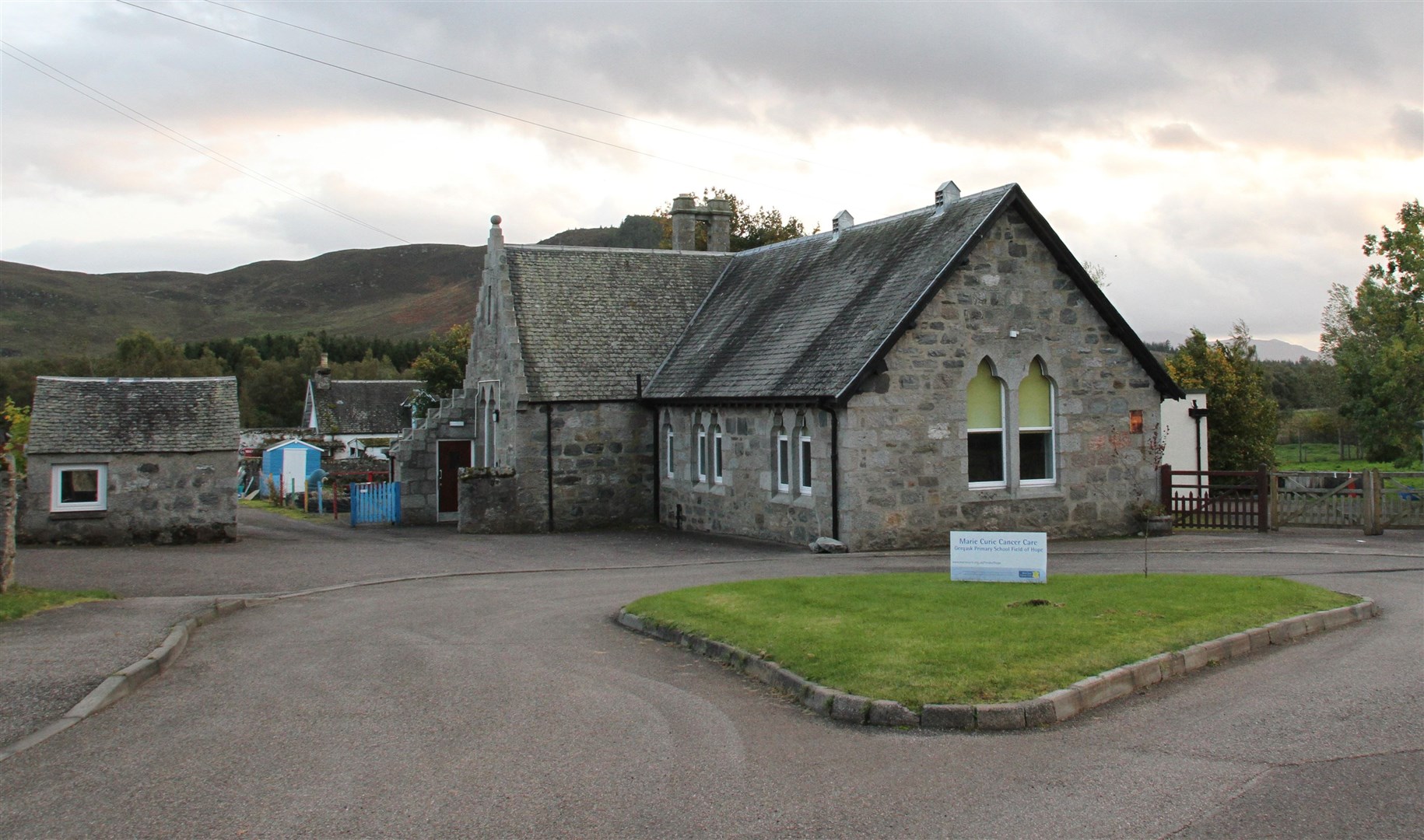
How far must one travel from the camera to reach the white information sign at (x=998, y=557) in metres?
13.8

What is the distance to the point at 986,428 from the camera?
877 inches

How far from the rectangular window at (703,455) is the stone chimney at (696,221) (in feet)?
34.6

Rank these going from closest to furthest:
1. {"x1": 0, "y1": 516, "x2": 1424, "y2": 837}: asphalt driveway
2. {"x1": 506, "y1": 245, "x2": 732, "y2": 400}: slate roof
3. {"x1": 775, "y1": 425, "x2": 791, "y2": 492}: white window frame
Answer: {"x1": 0, "y1": 516, "x2": 1424, "y2": 837}: asphalt driveway → {"x1": 775, "y1": 425, "x2": 791, "y2": 492}: white window frame → {"x1": 506, "y1": 245, "x2": 732, "y2": 400}: slate roof

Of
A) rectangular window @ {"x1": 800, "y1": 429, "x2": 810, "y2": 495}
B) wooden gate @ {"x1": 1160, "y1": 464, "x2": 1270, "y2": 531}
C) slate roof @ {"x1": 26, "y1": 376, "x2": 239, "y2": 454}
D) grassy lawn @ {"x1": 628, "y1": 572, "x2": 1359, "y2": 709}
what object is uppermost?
slate roof @ {"x1": 26, "y1": 376, "x2": 239, "y2": 454}

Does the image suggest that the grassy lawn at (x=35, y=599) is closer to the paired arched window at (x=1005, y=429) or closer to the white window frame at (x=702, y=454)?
the white window frame at (x=702, y=454)

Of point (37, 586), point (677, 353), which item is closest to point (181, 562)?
point (37, 586)

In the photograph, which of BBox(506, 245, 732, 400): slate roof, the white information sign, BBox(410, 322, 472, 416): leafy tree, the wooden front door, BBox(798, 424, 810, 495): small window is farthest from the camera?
BBox(410, 322, 472, 416): leafy tree

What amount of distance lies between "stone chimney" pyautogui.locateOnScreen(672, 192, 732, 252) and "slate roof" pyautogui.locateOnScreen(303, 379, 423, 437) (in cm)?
3852

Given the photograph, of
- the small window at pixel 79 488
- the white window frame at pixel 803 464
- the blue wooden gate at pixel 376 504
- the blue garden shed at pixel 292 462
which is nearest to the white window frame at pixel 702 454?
the white window frame at pixel 803 464

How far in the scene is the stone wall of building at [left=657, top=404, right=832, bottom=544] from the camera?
21594 millimetres

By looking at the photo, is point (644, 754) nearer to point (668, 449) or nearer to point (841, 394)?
point (841, 394)

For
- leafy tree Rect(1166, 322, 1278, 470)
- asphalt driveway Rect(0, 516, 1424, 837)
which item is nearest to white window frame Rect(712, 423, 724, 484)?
asphalt driveway Rect(0, 516, 1424, 837)

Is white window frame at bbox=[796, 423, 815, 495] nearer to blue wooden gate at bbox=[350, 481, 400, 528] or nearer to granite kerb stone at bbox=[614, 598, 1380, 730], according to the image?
granite kerb stone at bbox=[614, 598, 1380, 730]

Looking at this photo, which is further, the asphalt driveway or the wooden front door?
the wooden front door
